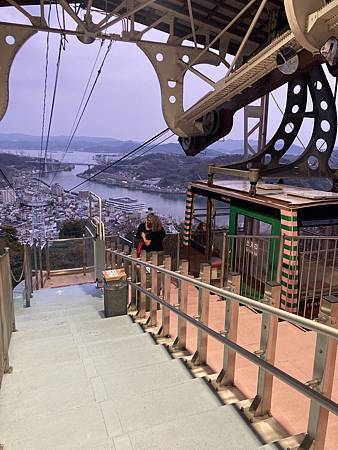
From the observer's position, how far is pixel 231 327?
2.50m

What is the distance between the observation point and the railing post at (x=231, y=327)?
248 centimetres

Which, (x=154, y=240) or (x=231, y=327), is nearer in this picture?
(x=231, y=327)

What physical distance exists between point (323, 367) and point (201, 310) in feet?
4.61

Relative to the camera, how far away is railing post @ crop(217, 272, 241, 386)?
2.48 meters

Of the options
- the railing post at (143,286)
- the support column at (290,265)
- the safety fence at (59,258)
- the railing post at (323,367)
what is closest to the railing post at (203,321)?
the railing post at (323,367)

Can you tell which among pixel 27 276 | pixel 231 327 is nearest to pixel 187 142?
pixel 27 276

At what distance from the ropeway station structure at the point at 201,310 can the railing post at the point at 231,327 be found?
0.04ft

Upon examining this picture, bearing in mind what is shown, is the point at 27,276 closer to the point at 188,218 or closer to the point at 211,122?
the point at 188,218

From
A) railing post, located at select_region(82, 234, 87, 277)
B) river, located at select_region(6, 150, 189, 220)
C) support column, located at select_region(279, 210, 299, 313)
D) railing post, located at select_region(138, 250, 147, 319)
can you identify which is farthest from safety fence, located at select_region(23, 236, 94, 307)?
support column, located at select_region(279, 210, 299, 313)

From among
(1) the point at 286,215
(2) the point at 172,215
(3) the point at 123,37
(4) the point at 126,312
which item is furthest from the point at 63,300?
(2) the point at 172,215

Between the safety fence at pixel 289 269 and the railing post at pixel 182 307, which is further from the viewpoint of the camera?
the safety fence at pixel 289 269

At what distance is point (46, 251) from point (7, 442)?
7.47 meters

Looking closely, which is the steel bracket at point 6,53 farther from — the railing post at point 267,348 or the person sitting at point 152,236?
the railing post at point 267,348

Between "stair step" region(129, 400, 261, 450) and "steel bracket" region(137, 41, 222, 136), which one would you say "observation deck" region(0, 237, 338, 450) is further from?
"steel bracket" region(137, 41, 222, 136)
